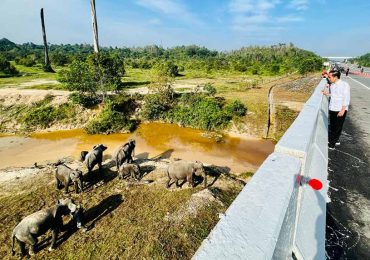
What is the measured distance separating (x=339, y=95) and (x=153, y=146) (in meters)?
13.6

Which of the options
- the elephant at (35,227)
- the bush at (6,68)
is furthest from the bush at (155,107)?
the bush at (6,68)

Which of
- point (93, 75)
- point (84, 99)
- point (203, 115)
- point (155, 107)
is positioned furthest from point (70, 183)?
point (93, 75)

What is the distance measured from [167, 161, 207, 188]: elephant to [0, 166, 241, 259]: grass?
47 centimetres

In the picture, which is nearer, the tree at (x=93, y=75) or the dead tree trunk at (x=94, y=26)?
the tree at (x=93, y=75)

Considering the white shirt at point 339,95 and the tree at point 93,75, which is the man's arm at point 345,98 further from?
the tree at point 93,75

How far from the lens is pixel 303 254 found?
1.80m

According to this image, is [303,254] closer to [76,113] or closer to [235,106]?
[235,106]

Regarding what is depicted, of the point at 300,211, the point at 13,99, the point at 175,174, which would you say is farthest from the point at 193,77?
the point at 300,211

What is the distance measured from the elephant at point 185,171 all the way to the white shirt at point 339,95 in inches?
214

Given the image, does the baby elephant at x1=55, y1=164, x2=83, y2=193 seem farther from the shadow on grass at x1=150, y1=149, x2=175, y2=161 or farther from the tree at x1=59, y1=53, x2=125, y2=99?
the tree at x1=59, y1=53, x2=125, y2=99

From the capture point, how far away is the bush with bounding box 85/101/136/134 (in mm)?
19750

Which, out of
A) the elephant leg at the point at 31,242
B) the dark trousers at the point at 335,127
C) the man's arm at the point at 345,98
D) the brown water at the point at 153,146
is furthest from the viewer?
the brown water at the point at 153,146

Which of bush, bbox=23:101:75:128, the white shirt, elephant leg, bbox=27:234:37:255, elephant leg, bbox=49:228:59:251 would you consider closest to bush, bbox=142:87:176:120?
bush, bbox=23:101:75:128

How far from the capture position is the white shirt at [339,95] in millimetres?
5191
